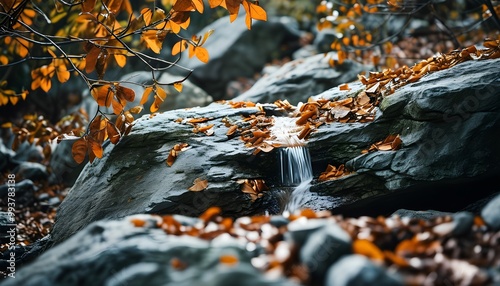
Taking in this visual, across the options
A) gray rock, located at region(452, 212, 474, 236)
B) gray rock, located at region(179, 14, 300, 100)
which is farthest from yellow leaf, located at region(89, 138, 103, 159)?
gray rock, located at region(179, 14, 300, 100)

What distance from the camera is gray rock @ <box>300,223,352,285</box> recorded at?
1.45m

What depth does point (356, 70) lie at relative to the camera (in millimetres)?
6523

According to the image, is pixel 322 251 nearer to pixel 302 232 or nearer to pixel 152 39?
pixel 302 232

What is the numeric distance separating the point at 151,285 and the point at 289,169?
242 centimetres

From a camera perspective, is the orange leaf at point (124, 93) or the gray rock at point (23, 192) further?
the gray rock at point (23, 192)

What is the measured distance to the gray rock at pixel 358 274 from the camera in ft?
4.17

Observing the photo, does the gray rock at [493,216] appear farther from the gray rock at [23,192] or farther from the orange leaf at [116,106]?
the gray rock at [23,192]

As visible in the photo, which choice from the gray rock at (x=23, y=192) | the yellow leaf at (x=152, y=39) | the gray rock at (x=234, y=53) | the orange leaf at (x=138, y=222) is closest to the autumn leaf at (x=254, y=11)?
the yellow leaf at (x=152, y=39)

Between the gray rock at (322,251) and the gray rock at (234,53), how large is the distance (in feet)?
26.3

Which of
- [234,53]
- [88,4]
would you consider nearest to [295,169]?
[88,4]

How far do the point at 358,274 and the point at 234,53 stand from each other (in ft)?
28.1

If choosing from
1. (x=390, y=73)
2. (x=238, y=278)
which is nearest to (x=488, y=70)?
(x=390, y=73)

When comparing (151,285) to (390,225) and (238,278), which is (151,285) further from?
(390,225)

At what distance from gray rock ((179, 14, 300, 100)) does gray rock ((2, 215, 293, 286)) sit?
7.61m
